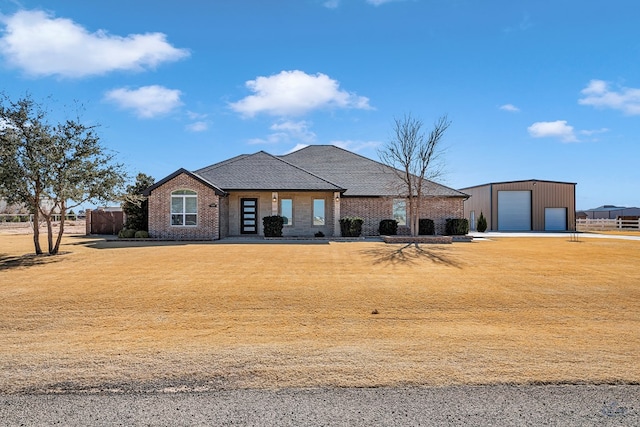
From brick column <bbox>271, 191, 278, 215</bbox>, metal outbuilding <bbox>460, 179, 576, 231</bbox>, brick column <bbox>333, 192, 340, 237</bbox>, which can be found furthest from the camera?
metal outbuilding <bbox>460, 179, 576, 231</bbox>

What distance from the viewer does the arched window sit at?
75.6 feet

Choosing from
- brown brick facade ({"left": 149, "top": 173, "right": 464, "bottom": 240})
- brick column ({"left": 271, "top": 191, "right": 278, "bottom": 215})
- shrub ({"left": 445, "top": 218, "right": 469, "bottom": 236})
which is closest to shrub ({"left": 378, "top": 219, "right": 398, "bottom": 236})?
brown brick facade ({"left": 149, "top": 173, "right": 464, "bottom": 240})

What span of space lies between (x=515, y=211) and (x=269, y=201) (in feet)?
81.2

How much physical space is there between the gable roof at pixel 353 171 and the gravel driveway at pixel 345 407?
21971 millimetres

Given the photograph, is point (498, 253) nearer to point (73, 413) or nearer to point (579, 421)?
point (579, 421)

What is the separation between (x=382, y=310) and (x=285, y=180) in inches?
711

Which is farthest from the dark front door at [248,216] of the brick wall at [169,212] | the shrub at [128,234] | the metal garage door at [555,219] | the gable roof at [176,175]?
the metal garage door at [555,219]

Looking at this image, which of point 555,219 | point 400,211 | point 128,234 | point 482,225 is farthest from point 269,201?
point 555,219

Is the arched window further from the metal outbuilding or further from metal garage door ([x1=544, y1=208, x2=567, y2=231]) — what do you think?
metal garage door ([x1=544, y1=208, x2=567, y2=231])

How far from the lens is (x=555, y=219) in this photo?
38.1m

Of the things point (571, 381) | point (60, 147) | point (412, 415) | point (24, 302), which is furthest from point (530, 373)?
point (60, 147)

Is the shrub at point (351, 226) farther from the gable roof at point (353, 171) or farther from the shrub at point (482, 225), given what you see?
the shrub at point (482, 225)

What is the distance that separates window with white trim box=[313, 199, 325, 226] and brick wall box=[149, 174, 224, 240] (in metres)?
5.84

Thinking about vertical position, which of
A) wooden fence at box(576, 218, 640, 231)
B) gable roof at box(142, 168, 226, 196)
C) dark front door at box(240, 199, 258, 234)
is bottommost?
wooden fence at box(576, 218, 640, 231)
